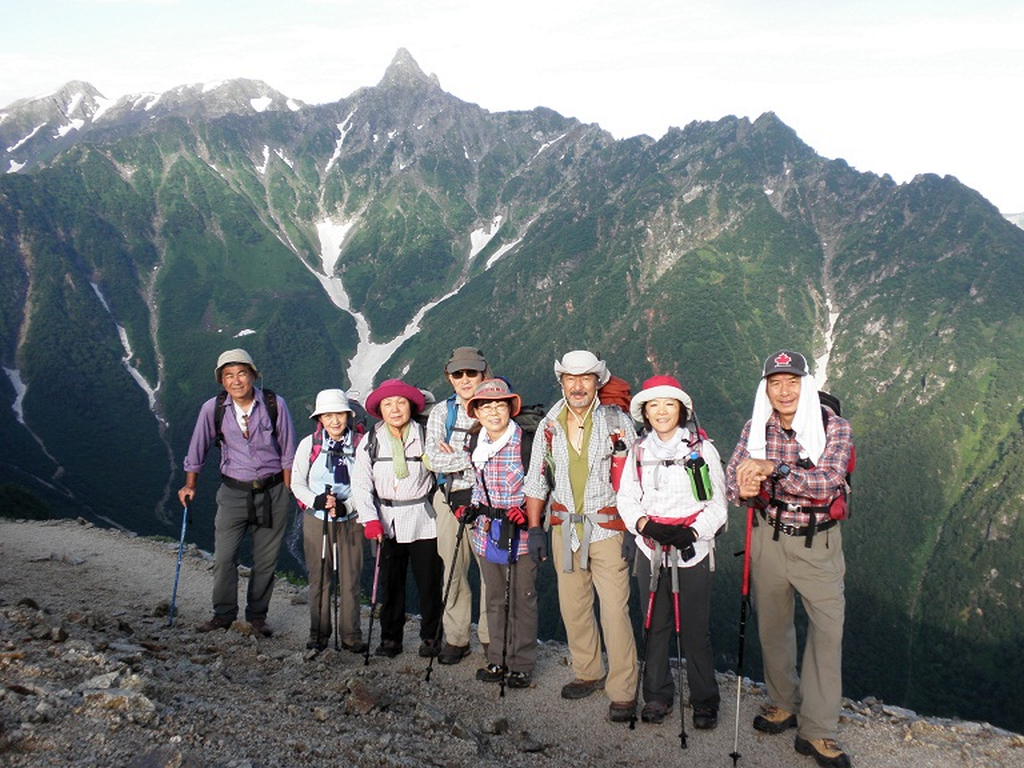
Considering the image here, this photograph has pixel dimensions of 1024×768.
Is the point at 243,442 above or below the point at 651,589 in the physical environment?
above

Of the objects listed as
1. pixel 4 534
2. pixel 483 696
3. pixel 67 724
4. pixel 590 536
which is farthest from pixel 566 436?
pixel 4 534

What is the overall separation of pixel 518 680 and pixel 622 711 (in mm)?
1442

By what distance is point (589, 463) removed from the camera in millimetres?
8102

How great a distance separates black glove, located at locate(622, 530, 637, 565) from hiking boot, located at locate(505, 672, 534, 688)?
2283mm

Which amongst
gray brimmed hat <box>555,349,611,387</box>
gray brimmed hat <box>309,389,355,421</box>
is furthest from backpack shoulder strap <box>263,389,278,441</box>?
gray brimmed hat <box>555,349,611,387</box>

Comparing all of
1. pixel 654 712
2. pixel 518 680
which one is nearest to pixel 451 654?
pixel 518 680

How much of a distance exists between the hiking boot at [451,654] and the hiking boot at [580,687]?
1581 mm

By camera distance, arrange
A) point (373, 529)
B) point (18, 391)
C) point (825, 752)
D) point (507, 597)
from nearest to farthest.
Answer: point (825, 752), point (507, 597), point (373, 529), point (18, 391)

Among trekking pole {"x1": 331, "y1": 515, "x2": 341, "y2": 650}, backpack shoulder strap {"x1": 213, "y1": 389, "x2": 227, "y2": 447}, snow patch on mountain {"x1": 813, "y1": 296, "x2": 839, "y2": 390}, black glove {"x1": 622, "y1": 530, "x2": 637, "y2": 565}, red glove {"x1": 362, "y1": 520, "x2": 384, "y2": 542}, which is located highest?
snow patch on mountain {"x1": 813, "y1": 296, "x2": 839, "y2": 390}

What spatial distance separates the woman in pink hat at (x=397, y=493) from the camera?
933 centimetres

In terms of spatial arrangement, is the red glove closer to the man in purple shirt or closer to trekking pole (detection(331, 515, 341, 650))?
trekking pole (detection(331, 515, 341, 650))

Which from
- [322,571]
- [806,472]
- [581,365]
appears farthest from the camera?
[322,571]

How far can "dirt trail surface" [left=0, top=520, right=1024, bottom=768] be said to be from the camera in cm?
537

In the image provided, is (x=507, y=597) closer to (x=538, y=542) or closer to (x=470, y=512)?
(x=538, y=542)
